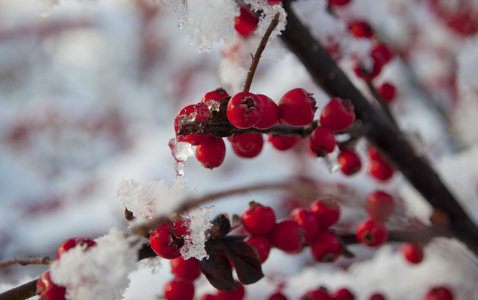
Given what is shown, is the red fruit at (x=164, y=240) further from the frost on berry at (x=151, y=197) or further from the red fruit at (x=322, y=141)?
the red fruit at (x=322, y=141)

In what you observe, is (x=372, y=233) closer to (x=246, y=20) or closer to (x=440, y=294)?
(x=440, y=294)

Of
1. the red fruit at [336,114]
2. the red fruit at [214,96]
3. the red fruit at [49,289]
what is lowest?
the red fruit at [49,289]

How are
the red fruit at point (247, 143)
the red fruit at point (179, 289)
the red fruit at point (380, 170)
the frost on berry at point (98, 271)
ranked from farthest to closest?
the red fruit at point (380, 170) → the red fruit at point (179, 289) → the red fruit at point (247, 143) → the frost on berry at point (98, 271)

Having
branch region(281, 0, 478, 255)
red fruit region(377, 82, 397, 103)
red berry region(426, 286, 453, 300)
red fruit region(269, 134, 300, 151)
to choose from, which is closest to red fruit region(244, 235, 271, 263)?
red fruit region(269, 134, 300, 151)

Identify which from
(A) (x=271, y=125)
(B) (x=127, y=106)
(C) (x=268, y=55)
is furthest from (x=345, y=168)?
(B) (x=127, y=106)

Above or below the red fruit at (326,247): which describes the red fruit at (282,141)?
above

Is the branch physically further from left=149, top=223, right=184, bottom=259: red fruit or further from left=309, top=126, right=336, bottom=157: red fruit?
left=149, top=223, right=184, bottom=259: red fruit

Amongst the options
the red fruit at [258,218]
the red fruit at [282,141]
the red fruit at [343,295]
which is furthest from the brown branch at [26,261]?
the red fruit at [343,295]

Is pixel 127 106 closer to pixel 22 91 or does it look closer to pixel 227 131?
pixel 22 91
